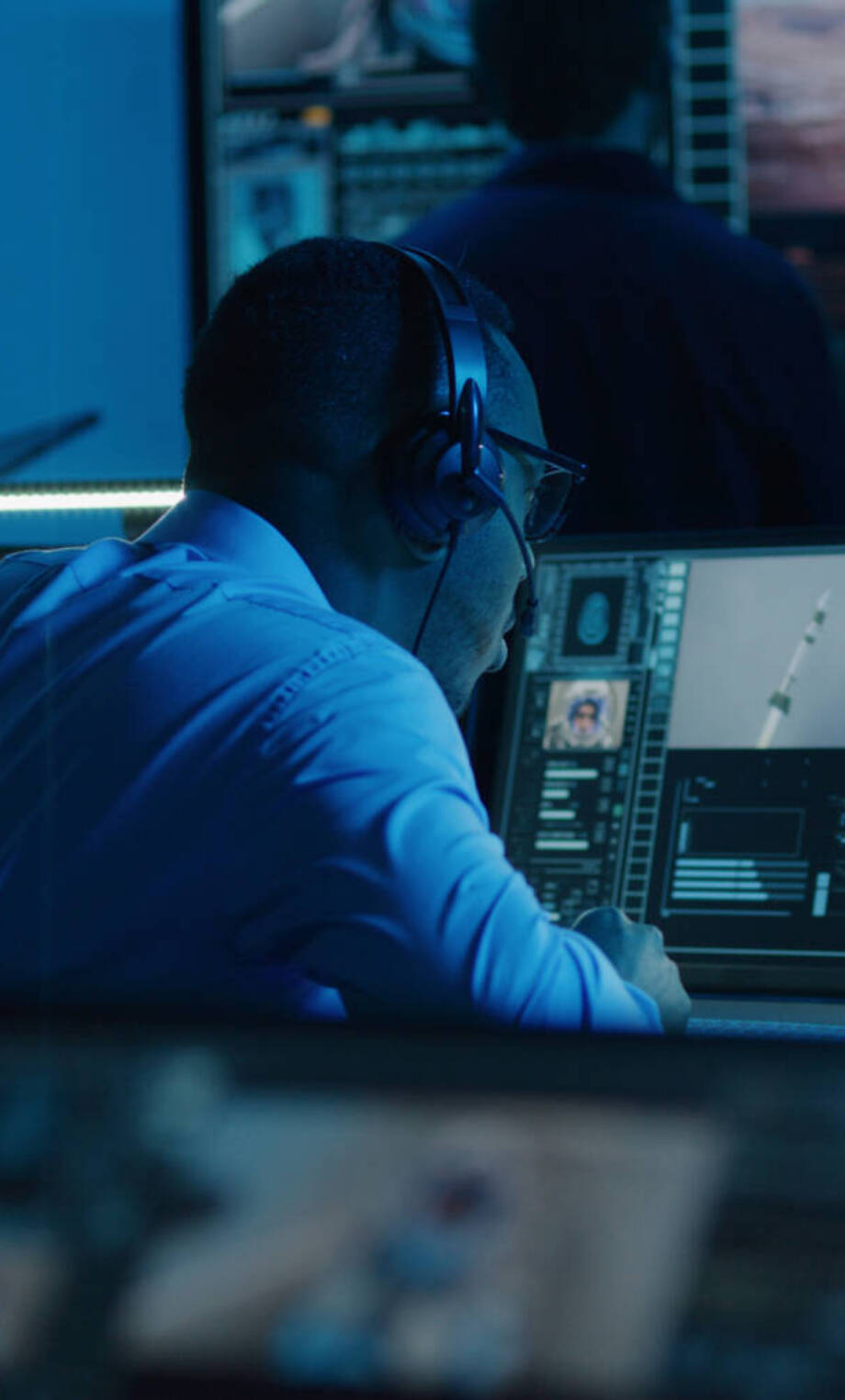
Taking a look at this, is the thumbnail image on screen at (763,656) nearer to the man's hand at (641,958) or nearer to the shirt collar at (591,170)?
the man's hand at (641,958)

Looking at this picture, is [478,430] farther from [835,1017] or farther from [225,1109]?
[225,1109]

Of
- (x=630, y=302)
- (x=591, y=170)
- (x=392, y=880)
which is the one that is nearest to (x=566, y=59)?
(x=591, y=170)

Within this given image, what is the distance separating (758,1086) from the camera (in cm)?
23

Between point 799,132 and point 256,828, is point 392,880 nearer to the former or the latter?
point 256,828

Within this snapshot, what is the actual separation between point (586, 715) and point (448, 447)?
403 millimetres

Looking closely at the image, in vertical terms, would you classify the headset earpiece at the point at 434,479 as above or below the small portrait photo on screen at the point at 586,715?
above

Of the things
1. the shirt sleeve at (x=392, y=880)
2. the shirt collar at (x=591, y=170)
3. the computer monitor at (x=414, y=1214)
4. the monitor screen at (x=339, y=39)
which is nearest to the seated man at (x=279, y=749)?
the shirt sleeve at (x=392, y=880)

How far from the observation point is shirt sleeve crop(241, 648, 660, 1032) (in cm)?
62

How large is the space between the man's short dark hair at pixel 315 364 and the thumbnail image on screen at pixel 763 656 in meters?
0.39

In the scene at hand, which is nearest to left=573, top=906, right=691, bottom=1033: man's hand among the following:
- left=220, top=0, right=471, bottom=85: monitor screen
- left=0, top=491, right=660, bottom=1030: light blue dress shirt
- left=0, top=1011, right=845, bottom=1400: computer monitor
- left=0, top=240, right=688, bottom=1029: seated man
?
left=0, top=240, right=688, bottom=1029: seated man

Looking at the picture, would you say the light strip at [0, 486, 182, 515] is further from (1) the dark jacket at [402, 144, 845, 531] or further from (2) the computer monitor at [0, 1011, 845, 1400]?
(2) the computer monitor at [0, 1011, 845, 1400]

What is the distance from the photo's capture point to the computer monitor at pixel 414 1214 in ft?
0.75

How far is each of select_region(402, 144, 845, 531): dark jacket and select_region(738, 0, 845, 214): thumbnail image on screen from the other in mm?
1013

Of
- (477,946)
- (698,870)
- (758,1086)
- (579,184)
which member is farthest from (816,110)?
(758,1086)
